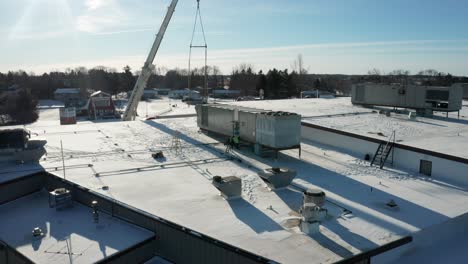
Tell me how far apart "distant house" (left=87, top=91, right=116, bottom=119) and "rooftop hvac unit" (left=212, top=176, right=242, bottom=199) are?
132ft

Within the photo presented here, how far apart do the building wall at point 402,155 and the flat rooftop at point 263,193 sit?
2.18 ft

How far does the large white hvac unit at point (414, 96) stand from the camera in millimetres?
25234

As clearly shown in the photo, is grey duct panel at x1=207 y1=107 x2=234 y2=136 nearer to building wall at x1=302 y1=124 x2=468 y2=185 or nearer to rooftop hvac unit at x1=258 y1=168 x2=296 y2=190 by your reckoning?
building wall at x1=302 y1=124 x2=468 y2=185

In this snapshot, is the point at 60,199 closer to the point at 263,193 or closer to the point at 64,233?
the point at 64,233

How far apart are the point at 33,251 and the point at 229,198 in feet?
18.0

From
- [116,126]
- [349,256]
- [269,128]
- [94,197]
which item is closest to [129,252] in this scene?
[94,197]

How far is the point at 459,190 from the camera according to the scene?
13.4 metres

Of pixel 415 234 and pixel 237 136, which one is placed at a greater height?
pixel 237 136

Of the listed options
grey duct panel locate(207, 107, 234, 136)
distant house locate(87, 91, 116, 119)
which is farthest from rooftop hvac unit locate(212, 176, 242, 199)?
distant house locate(87, 91, 116, 119)

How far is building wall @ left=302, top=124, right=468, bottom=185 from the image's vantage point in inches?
563

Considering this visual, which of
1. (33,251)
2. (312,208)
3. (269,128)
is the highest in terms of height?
(269,128)

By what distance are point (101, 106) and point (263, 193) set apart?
1617 inches

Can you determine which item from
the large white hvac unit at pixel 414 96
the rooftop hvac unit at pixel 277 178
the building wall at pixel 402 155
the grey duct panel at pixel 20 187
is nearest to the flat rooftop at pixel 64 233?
the grey duct panel at pixel 20 187

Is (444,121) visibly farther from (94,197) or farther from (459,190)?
(94,197)
